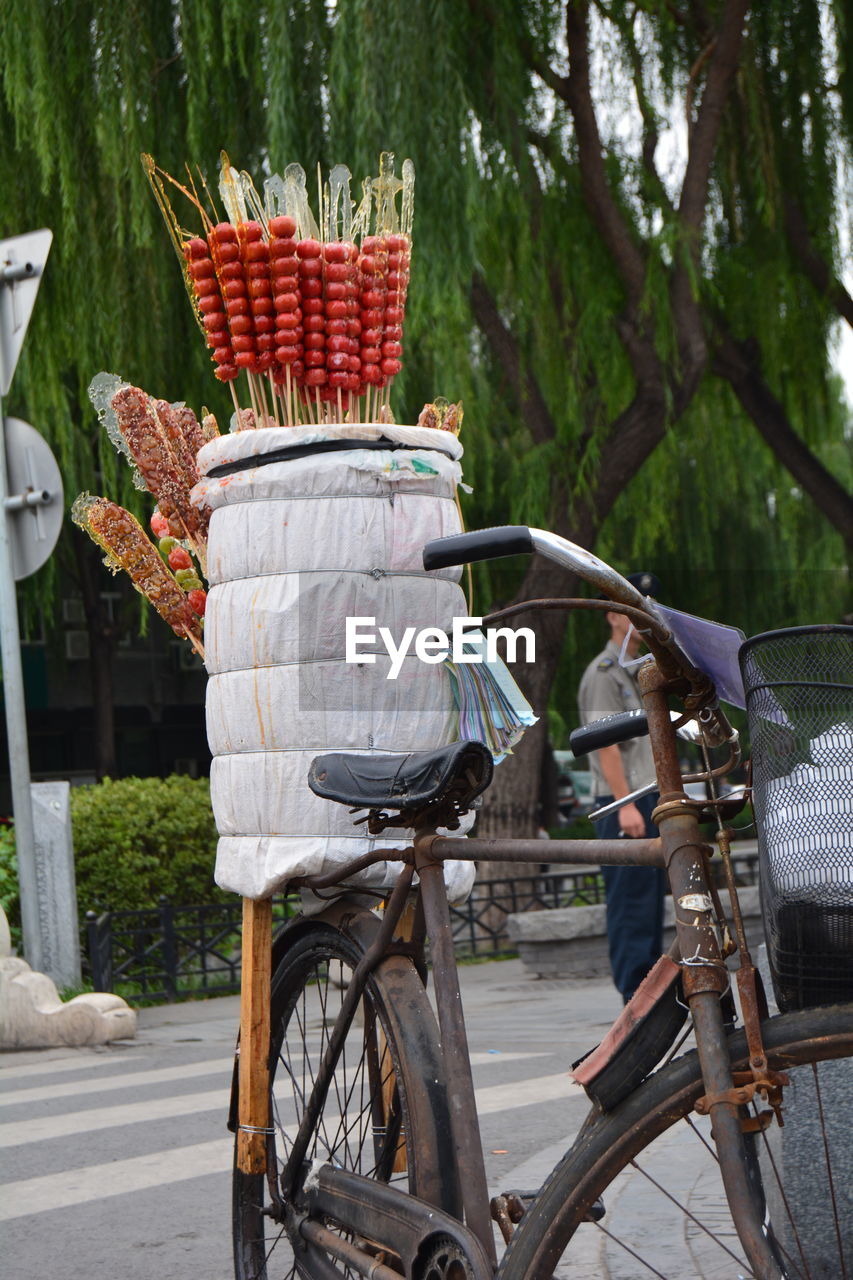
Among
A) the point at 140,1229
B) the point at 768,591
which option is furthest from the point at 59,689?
the point at 140,1229

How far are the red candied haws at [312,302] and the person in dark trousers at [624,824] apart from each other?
322cm

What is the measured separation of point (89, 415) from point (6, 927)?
7647 millimetres

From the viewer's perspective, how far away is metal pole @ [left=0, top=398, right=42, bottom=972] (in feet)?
29.1

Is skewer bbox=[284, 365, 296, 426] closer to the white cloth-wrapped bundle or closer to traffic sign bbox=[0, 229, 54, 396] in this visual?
the white cloth-wrapped bundle

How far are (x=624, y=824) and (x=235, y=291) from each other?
365 cm

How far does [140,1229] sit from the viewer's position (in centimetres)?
465

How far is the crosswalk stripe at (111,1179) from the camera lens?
5.00 m

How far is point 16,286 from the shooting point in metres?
8.73

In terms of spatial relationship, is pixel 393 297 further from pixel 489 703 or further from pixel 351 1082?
pixel 351 1082

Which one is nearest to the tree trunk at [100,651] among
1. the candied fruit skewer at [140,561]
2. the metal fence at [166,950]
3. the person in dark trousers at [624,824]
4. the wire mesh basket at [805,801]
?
the metal fence at [166,950]

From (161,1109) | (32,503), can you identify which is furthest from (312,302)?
(32,503)

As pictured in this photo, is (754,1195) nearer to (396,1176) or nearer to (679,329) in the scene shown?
(396,1176)

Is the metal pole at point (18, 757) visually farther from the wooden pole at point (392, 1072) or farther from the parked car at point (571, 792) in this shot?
the parked car at point (571, 792)

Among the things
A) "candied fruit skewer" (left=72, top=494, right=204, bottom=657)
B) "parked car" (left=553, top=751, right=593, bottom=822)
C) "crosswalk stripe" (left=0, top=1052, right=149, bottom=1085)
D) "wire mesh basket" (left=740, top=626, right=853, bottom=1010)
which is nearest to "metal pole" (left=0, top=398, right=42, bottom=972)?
"crosswalk stripe" (left=0, top=1052, right=149, bottom=1085)
